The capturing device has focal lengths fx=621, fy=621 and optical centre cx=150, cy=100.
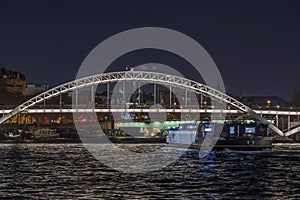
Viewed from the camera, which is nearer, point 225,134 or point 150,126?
point 225,134

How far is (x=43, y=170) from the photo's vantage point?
3959 centimetres

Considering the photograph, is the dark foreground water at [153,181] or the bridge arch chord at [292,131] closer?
the dark foreground water at [153,181]

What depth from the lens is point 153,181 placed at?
1307 inches

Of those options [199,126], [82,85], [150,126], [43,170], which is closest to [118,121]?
[150,126]

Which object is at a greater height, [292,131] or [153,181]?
[292,131]

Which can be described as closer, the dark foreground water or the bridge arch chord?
the dark foreground water

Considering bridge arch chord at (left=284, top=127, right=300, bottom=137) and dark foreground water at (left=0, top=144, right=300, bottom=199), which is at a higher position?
bridge arch chord at (left=284, top=127, right=300, bottom=137)

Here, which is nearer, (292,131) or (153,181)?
(153,181)

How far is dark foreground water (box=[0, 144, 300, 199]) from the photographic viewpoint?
2781cm

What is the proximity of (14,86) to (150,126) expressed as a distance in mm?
44365

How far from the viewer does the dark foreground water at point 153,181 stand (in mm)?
27812

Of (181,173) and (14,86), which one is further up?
(14,86)

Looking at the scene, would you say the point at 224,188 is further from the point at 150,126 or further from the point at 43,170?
the point at 150,126

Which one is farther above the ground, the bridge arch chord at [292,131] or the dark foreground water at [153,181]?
the bridge arch chord at [292,131]
